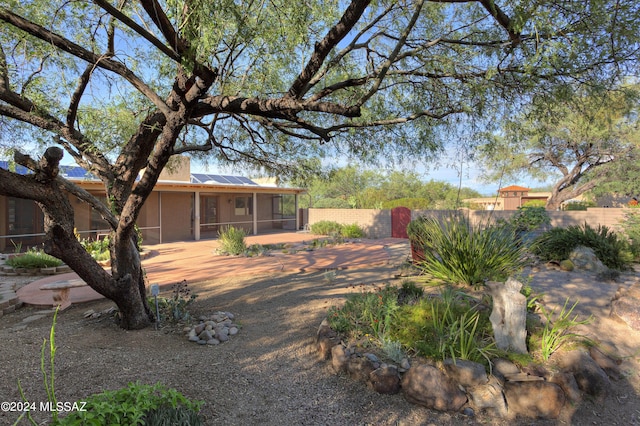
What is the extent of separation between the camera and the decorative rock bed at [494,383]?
2848 millimetres

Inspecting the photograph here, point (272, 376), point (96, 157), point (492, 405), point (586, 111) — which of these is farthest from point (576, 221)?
point (96, 157)

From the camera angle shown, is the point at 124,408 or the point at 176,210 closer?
the point at 124,408

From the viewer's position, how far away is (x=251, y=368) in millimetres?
3600

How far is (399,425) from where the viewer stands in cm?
271

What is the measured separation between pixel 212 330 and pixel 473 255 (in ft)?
11.8

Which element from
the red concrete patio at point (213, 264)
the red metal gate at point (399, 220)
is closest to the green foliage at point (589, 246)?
the red concrete patio at point (213, 264)

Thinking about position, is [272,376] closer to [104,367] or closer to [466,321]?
[104,367]

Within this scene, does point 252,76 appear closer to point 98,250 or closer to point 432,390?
point 432,390

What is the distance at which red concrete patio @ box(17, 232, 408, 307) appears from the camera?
22.1 feet

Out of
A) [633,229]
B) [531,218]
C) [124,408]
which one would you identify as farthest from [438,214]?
[124,408]

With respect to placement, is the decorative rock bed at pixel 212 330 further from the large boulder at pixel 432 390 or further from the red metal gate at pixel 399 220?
the red metal gate at pixel 399 220

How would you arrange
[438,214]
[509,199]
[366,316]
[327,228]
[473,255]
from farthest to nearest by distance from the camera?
[509,199], [327,228], [438,214], [473,255], [366,316]

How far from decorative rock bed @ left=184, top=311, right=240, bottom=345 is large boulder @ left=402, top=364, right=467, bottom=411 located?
235 centimetres

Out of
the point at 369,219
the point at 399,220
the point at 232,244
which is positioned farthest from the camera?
the point at 369,219
